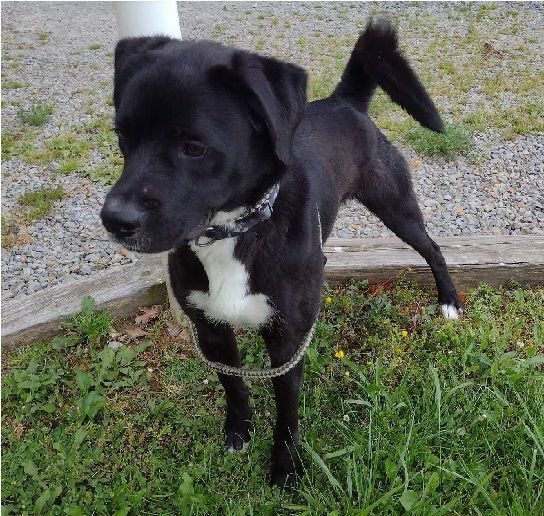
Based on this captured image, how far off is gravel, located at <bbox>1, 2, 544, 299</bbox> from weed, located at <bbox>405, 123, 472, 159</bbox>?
96mm

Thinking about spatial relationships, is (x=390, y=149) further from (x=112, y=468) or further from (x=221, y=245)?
(x=112, y=468)

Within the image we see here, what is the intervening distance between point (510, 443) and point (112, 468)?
1832mm

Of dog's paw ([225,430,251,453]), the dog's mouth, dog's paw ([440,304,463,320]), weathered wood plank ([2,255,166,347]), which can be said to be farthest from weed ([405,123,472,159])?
the dog's mouth

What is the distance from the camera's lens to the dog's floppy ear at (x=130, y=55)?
1868mm

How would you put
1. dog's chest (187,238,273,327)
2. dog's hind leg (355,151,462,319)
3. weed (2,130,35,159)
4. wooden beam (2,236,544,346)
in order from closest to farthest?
dog's chest (187,238,273,327)
dog's hind leg (355,151,462,319)
wooden beam (2,236,544,346)
weed (2,130,35,159)

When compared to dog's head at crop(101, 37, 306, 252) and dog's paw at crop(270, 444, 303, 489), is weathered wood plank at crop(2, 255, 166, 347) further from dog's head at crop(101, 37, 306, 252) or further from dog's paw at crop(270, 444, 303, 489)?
dog's head at crop(101, 37, 306, 252)

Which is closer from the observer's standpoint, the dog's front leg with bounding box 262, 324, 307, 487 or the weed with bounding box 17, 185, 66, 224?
the dog's front leg with bounding box 262, 324, 307, 487

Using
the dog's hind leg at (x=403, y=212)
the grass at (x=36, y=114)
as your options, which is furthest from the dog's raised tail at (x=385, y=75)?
the grass at (x=36, y=114)

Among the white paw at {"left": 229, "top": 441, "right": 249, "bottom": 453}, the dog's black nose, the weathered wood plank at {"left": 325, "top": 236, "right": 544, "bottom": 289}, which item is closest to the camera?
the dog's black nose

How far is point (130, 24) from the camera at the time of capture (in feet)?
8.61

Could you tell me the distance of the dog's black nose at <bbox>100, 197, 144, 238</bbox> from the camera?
1.63m

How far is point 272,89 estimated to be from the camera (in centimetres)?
177

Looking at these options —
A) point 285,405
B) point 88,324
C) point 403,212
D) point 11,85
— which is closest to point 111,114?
point 11,85

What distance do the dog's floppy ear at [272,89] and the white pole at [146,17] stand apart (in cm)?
94
